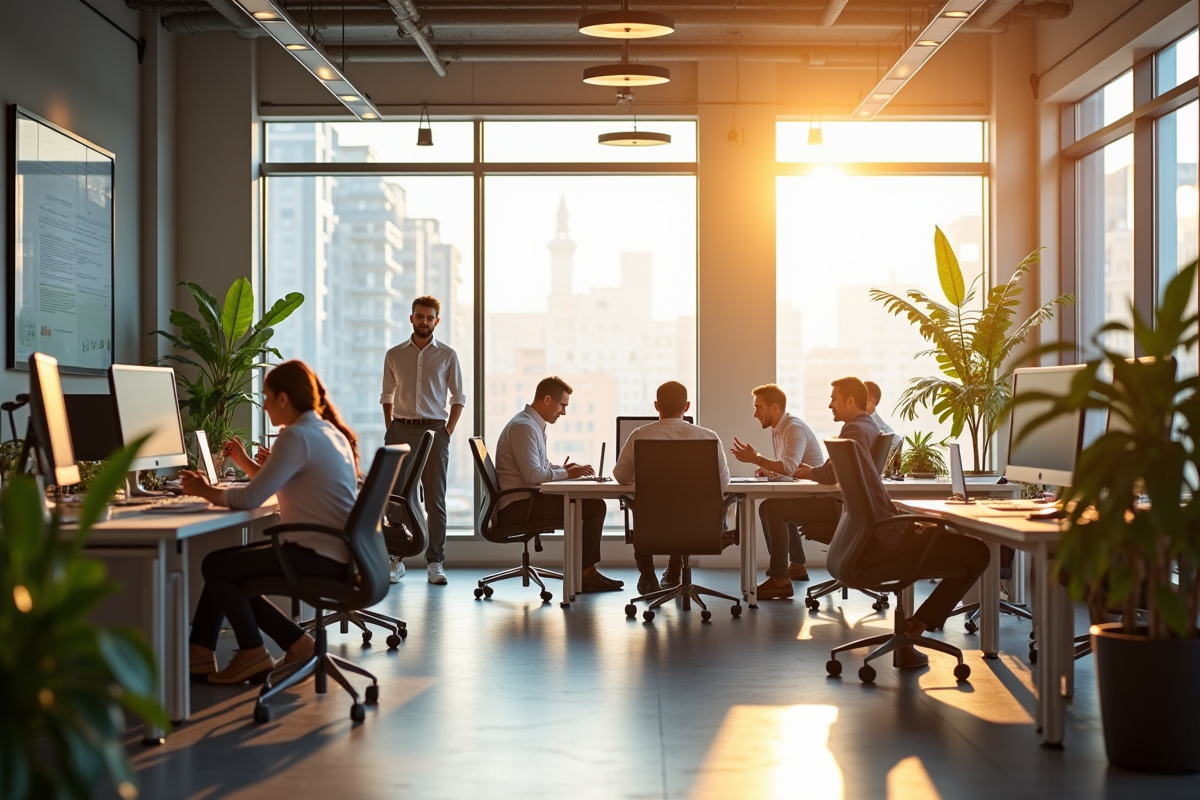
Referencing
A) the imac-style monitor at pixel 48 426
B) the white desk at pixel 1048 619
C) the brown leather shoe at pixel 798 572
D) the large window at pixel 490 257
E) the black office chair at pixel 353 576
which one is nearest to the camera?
the white desk at pixel 1048 619

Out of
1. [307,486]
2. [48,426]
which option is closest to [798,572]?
[307,486]

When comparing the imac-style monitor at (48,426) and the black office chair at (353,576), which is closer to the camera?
the imac-style monitor at (48,426)

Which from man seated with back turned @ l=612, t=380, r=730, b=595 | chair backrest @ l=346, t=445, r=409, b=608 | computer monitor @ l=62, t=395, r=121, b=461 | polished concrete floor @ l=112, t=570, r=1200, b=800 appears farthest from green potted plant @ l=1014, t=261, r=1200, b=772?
computer monitor @ l=62, t=395, r=121, b=461

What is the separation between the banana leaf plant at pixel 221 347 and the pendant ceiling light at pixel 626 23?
363 centimetres

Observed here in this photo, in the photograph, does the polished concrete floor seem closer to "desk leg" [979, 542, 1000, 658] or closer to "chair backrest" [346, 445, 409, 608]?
"desk leg" [979, 542, 1000, 658]

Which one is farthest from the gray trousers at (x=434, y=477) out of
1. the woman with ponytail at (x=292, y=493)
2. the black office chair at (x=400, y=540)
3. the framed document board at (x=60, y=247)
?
the woman with ponytail at (x=292, y=493)

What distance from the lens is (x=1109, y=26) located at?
7.98 m

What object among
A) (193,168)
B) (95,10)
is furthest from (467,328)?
(95,10)

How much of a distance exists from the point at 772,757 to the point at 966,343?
552 cm

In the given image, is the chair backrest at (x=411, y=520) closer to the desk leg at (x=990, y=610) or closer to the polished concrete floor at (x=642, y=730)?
the polished concrete floor at (x=642, y=730)

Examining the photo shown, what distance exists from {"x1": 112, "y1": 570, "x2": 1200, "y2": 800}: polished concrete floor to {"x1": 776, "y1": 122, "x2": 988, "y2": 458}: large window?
3836 mm

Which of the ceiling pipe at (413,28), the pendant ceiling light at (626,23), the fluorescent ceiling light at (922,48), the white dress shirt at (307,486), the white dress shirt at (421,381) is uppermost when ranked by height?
the ceiling pipe at (413,28)

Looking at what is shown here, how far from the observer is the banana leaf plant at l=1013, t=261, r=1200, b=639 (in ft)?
11.1

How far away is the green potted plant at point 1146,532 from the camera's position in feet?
11.1
